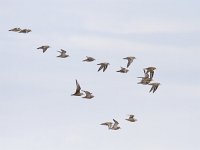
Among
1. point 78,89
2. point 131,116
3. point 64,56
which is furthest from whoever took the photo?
point 131,116

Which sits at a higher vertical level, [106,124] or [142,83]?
[142,83]

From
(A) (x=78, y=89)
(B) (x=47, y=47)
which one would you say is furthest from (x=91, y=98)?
(B) (x=47, y=47)

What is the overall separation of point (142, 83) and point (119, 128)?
1253 centimetres

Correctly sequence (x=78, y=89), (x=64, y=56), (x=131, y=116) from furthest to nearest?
(x=131, y=116) < (x=64, y=56) < (x=78, y=89)

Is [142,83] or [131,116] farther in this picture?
[131,116]

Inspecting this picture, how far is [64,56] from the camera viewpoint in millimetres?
139875

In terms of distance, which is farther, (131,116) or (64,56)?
(131,116)

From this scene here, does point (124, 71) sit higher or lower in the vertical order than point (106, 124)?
higher

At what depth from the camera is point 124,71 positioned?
144 metres

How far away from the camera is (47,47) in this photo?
150125 millimetres

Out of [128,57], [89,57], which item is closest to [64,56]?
[89,57]

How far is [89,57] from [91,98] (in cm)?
907

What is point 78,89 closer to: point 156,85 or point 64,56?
point 64,56

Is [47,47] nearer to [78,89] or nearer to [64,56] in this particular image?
[64,56]
